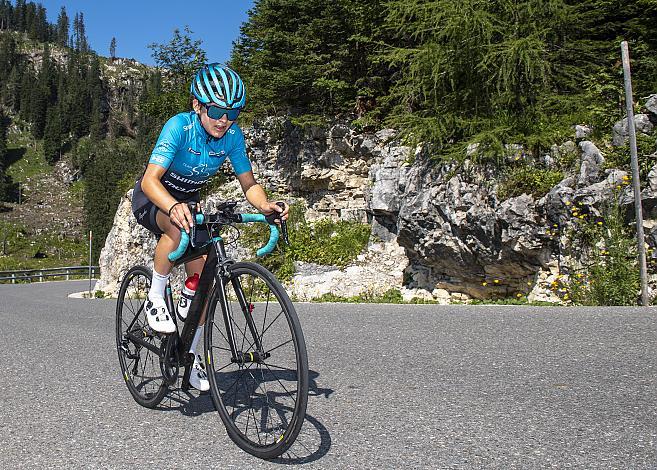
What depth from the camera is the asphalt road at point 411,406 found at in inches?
111

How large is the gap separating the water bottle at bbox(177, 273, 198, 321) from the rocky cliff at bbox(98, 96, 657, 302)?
714cm

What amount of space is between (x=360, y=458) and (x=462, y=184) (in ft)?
29.4

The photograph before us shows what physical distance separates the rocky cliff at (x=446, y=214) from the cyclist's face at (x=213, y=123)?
23.1 ft

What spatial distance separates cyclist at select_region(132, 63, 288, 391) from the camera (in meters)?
3.27

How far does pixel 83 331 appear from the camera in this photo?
26.5ft

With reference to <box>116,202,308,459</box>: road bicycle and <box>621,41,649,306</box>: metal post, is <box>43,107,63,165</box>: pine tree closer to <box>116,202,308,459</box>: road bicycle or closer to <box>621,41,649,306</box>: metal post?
<box>621,41,649,306</box>: metal post

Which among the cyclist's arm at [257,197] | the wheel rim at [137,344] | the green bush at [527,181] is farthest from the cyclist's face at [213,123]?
the green bush at [527,181]

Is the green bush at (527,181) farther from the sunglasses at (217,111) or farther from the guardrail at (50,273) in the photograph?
the guardrail at (50,273)

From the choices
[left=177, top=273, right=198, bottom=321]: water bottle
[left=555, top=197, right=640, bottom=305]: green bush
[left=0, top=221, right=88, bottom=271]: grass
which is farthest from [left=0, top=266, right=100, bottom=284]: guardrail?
[left=0, top=221, right=88, bottom=271]: grass

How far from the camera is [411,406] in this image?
3.64m

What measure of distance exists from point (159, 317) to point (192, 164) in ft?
3.25

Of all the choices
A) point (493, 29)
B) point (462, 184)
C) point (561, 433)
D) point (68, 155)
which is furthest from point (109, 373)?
point (68, 155)

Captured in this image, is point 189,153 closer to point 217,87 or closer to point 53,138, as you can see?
point 217,87

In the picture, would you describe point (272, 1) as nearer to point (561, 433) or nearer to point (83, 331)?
point (83, 331)
